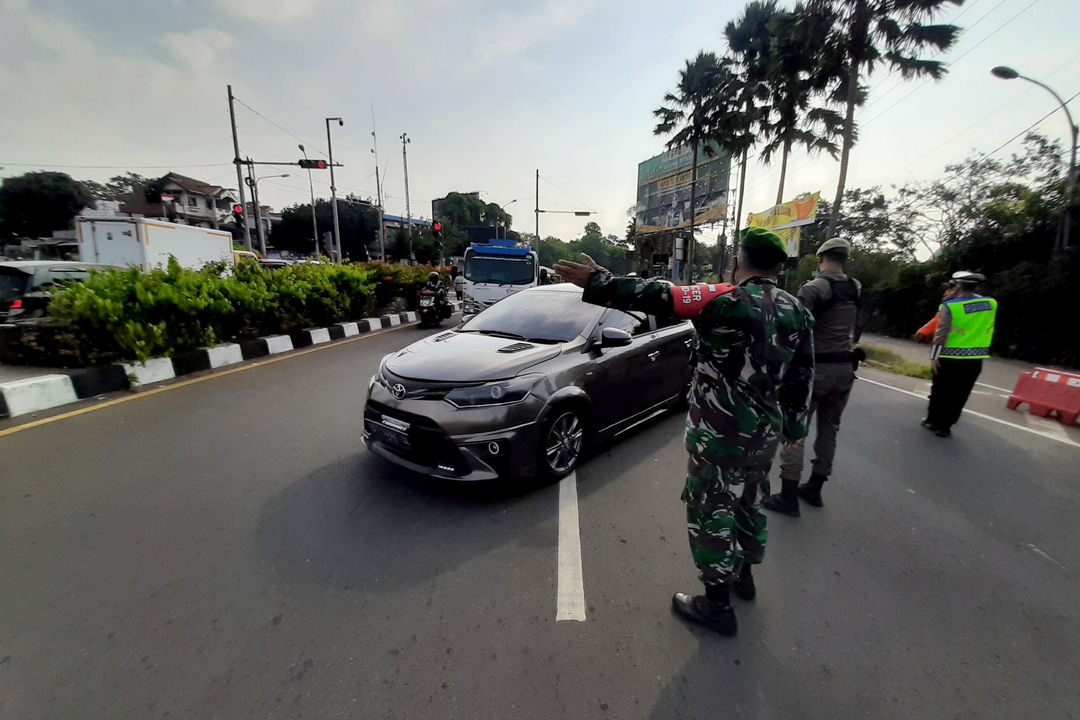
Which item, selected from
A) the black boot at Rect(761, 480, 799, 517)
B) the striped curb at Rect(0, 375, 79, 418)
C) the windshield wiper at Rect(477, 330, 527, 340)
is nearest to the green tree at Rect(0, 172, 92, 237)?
Answer: the striped curb at Rect(0, 375, 79, 418)

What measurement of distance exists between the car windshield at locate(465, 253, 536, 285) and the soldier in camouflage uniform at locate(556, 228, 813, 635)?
9.72 metres

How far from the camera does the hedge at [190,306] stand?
5570mm

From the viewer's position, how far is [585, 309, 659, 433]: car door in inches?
149

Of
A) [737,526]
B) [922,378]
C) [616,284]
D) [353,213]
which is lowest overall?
[922,378]

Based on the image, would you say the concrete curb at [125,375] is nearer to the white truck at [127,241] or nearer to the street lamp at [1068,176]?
the white truck at [127,241]

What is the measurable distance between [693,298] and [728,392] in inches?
17.8

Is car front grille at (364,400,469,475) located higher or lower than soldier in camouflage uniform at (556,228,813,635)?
lower

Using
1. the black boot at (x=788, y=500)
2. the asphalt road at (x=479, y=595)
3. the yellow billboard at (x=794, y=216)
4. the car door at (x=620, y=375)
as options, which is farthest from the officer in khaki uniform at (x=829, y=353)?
the yellow billboard at (x=794, y=216)

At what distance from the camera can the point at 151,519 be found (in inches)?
115

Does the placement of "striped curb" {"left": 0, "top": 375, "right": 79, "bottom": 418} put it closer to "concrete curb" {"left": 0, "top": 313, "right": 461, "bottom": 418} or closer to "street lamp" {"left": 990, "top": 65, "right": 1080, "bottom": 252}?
"concrete curb" {"left": 0, "top": 313, "right": 461, "bottom": 418}

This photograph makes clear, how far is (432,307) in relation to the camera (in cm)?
1202

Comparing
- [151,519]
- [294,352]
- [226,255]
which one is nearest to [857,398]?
[151,519]

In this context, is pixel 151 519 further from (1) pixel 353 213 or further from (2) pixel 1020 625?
(1) pixel 353 213

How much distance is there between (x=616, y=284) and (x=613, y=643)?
160 cm
